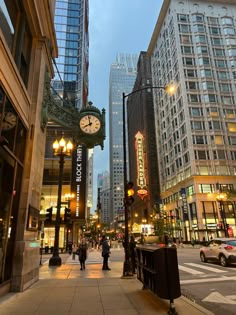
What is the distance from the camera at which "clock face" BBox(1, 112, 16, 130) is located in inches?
300

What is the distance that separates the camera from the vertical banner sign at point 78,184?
131ft

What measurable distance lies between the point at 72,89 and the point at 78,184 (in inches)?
1125

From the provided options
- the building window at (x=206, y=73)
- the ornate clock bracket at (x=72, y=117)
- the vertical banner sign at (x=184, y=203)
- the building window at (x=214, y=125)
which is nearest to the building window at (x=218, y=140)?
the building window at (x=214, y=125)

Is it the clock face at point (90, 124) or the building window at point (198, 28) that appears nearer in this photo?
the clock face at point (90, 124)

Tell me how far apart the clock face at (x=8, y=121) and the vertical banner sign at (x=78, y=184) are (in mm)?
32628

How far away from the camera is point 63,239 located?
42188mm

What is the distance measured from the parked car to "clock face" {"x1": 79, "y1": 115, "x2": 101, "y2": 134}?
10762 mm

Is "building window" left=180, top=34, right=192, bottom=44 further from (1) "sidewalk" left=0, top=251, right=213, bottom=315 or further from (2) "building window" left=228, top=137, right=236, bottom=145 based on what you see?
(1) "sidewalk" left=0, top=251, right=213, bottom=315

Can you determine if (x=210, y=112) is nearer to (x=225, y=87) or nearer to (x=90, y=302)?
(x=225, y=87)

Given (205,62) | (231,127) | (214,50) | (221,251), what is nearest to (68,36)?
(205,62)

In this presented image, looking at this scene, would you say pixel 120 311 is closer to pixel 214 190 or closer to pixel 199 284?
pixel 199 284

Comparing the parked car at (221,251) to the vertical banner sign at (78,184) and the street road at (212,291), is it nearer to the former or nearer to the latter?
the street road at (212,291)

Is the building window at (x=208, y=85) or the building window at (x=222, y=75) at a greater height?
the building window at (x=222, y=75)

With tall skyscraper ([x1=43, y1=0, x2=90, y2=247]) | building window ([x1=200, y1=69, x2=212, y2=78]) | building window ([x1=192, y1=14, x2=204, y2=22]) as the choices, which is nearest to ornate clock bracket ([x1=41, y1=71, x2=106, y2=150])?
tall skyscraper ([x1=43, y1=0, x2=90, y2=247])
